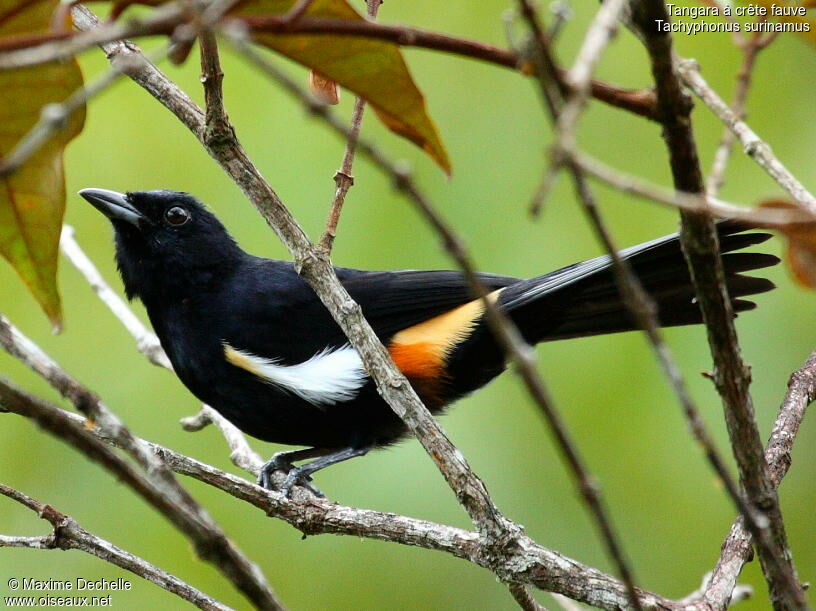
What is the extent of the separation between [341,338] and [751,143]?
4.96ft

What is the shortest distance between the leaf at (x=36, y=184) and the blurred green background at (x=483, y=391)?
2119 millimetres

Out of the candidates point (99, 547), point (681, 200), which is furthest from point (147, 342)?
point (681, 200)

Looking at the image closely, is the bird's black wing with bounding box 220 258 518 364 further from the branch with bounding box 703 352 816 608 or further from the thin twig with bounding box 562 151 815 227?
the thin twig with bounding box 562 151 815 227

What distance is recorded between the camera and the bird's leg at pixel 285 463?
124 inches

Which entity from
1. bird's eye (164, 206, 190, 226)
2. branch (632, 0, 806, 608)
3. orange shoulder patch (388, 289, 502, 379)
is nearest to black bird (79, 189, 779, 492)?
orange shoulder patch (388, 289, 502, 379)

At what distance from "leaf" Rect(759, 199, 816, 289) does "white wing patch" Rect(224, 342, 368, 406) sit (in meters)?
1.89

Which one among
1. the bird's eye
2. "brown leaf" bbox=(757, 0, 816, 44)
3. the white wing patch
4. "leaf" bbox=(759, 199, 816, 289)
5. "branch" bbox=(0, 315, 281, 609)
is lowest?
"branch" bbox=(0, 315, 281, 609)

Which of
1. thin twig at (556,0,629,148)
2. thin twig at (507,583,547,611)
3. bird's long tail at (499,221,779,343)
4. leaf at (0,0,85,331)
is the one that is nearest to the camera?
thin twig at (556,0,629,148)

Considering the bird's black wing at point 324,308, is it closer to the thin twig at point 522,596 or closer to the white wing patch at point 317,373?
the white wing patch at point 317,373

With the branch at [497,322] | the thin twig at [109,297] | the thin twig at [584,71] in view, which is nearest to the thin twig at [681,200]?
the thin twig at [584,71]

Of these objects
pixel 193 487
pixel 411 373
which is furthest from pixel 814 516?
pixel 193 487

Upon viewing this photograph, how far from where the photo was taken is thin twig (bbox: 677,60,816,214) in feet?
6.80

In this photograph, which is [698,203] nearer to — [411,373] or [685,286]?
[685,286]

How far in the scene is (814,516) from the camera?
11.3ft
